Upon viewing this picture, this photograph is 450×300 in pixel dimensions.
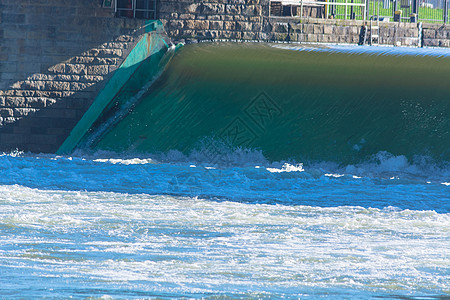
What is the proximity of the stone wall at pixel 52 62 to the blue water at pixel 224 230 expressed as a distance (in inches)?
51.7

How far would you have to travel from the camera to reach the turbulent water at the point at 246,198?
5645 mm

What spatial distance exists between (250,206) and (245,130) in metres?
4.39

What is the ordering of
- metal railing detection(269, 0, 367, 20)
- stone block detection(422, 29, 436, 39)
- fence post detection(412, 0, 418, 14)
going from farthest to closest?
fence post detection(412, 0, 418, 14), stone block detection(422, 29, 436, 39), metal railing detection(269, 0, 367, 20)

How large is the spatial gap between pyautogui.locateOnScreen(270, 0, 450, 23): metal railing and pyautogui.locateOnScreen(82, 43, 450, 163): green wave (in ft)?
6.46

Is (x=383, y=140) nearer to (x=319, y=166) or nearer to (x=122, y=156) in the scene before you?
(x=319, y=166)

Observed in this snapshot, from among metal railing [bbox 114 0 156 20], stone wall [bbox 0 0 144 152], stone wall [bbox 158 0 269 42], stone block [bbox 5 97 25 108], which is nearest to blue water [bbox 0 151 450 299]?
stone wall [bbox 0 0 144 152]

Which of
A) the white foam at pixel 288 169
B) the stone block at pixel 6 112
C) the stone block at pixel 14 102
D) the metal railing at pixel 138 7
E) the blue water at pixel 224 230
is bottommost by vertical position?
the white foam at pixel 288 169

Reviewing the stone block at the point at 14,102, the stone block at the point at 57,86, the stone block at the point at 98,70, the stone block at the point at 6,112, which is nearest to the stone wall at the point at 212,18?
the stone block at the point at 98,70

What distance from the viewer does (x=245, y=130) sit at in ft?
43.1

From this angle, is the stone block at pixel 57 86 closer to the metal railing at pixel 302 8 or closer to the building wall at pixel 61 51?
the building wall at pixel 61 51

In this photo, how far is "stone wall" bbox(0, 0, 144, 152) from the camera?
42.8 ft

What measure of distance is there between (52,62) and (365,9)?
7.36 metres

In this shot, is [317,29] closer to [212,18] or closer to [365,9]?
[212,18]

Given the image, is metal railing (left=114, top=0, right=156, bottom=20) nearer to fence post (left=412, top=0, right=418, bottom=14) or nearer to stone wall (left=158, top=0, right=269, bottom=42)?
stone wall (left=158, top=0, right=269, bottom=42)
